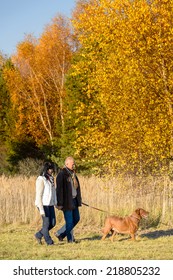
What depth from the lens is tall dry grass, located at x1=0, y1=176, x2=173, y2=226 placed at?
1720 centimetres

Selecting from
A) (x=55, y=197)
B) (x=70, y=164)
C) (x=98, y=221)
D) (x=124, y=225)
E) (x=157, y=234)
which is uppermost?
(x=70, y=164)

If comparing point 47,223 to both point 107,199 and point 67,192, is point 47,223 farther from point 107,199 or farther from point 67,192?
point 107,199

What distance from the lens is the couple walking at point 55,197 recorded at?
1327cm

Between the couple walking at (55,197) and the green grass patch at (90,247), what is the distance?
33 cm

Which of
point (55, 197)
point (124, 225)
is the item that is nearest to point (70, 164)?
point (55, 197)

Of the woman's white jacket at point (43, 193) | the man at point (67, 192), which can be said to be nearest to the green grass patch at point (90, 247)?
the man at point (67, 192)

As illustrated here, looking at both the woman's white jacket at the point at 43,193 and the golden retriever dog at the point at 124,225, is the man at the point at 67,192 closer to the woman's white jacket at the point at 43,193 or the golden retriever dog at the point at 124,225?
the woman's white jacket at the point at 43,193

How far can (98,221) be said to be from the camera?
16.9m

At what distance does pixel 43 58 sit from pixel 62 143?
9.07 metres

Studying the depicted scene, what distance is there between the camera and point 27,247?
1299 cm

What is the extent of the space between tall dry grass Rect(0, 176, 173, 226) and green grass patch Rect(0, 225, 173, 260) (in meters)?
1.09

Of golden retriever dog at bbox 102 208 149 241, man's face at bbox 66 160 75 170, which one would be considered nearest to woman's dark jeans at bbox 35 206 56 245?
man's face at bbox 66 160 75 170

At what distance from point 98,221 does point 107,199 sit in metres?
1.28
